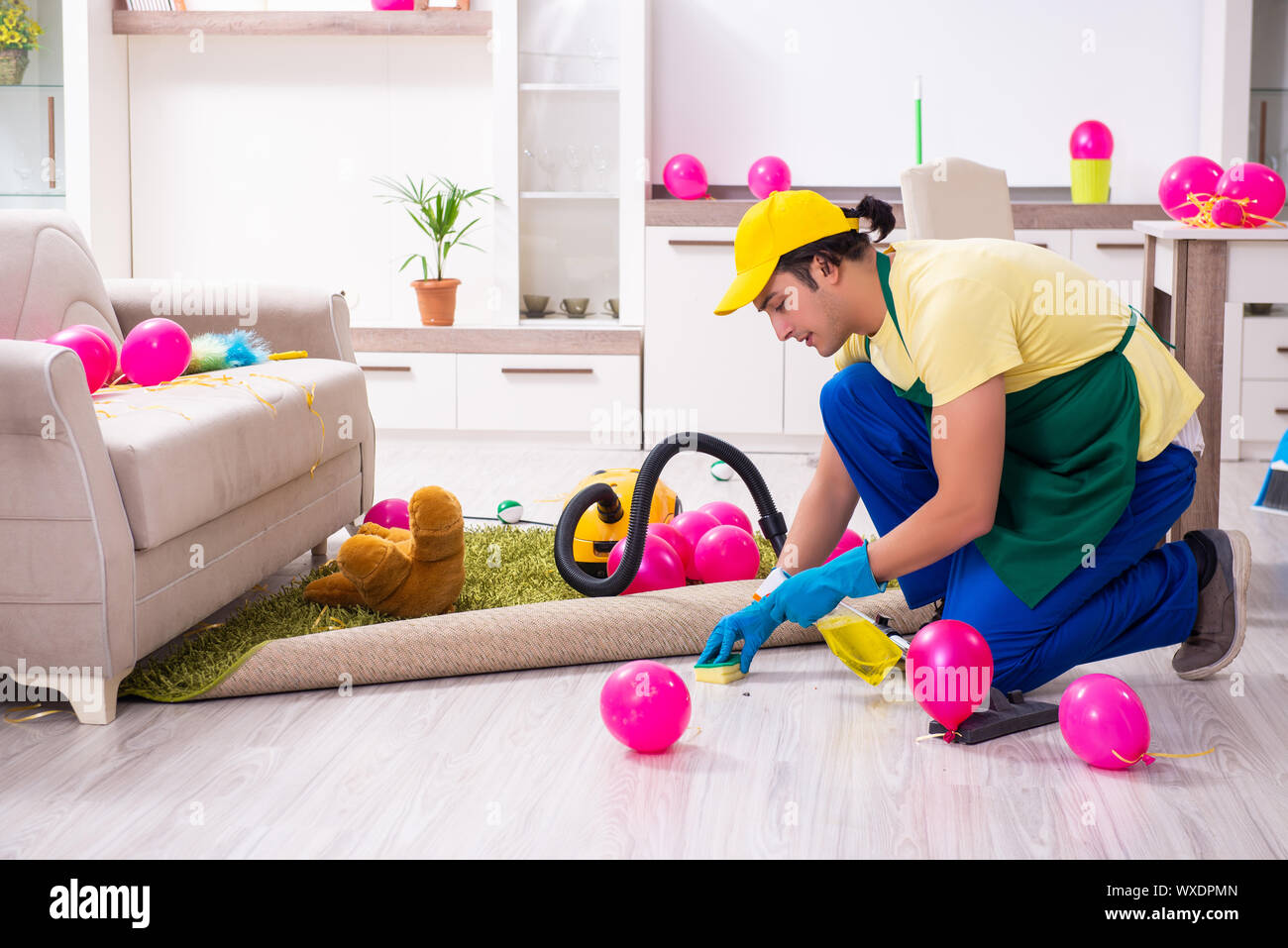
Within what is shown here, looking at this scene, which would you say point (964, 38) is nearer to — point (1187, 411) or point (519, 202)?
point (519, 202)

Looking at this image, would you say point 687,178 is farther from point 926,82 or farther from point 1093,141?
point 1093,141

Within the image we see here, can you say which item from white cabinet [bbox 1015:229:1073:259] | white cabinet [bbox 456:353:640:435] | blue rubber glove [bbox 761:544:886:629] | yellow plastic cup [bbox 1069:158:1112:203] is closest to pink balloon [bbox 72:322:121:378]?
blue rubber glove [bbox 761:544:886:629]

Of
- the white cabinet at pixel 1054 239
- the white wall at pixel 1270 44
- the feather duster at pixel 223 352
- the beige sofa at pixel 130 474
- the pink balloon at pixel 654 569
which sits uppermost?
the white wall at pixel 1270 44

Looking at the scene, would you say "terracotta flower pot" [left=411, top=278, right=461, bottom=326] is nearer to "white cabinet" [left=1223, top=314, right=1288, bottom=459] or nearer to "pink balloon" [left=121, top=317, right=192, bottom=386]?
"pink balloon" [left=121, top=317, right=192, bottom=386]

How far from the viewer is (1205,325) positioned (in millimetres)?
2646

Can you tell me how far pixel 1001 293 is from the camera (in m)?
1.84

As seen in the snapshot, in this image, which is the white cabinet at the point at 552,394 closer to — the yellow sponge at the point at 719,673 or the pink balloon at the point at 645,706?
the yellow sponge at the point at 719,673

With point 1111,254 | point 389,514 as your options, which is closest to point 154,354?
point 389,514

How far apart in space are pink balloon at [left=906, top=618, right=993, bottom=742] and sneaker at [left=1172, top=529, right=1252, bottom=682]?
0.48m

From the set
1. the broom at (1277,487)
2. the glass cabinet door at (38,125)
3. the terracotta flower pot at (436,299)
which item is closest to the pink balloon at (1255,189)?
the broom at (1277,487)

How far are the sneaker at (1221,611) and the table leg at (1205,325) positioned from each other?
20.9 inches

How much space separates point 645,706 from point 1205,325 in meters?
1.54

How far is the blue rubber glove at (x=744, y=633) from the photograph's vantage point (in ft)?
6.68
